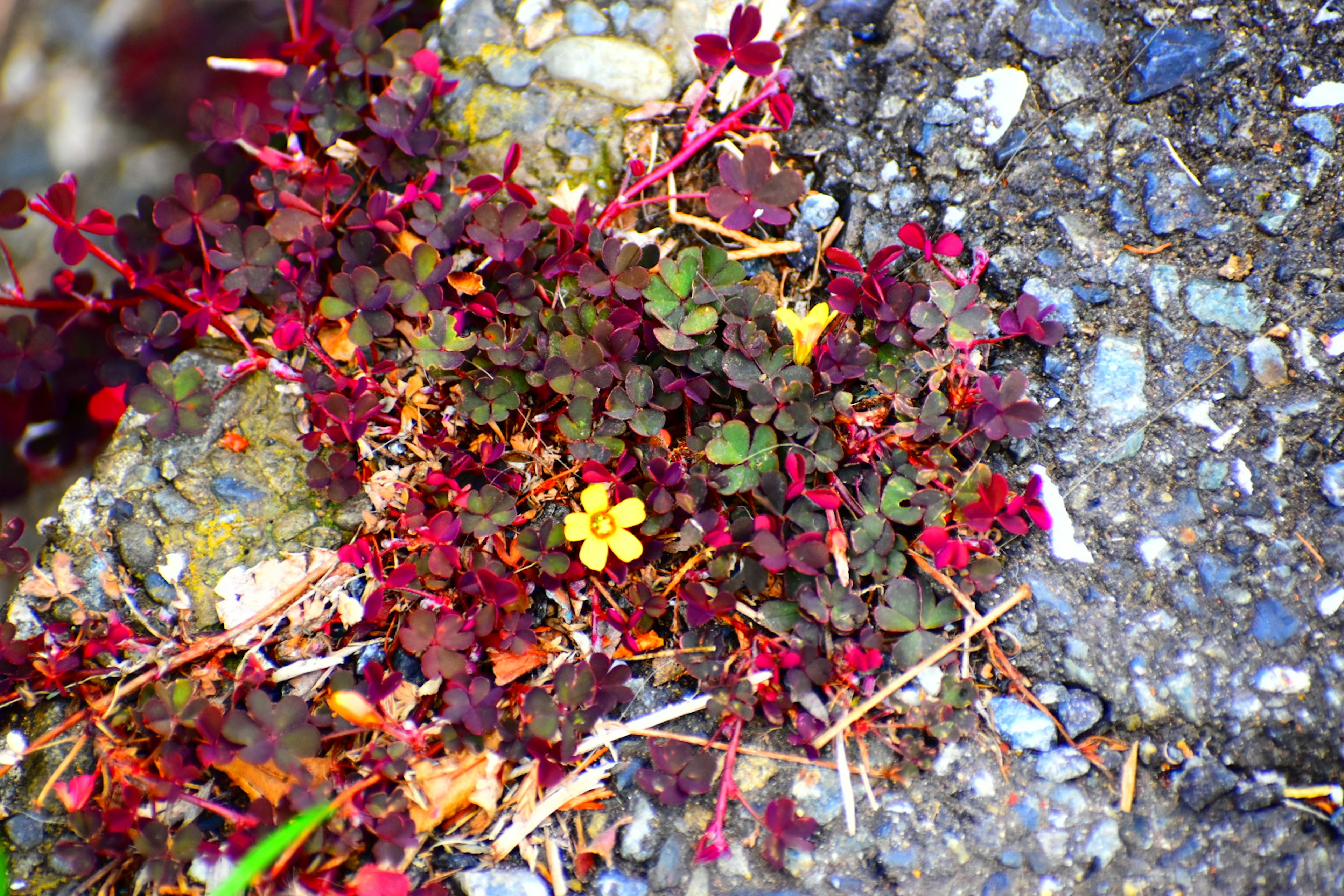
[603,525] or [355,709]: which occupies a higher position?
[603,525]

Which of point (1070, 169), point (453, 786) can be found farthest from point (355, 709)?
point (1070, 169)

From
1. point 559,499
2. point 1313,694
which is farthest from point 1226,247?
point 559,499

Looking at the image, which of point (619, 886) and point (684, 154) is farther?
point (684, 154)

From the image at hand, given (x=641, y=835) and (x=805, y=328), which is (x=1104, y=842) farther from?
(x=805, y=328)

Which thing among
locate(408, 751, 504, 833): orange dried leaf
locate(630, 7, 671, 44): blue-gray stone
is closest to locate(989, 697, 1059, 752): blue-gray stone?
locate(408, 751, 504, 833): orange dried leaf

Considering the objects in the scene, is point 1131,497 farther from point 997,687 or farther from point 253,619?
point 253,619

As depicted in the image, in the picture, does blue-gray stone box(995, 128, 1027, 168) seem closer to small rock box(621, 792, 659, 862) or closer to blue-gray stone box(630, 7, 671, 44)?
blue-gray stone box(630, 7, 671, 44)

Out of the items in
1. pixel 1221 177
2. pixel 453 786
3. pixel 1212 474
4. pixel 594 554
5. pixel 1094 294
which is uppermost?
pixel 1221 177
